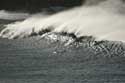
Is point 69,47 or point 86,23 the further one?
point 86,23

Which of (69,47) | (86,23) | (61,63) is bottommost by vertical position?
(61,63)

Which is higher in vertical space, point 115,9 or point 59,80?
point 115,9

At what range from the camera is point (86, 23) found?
24.7 meters

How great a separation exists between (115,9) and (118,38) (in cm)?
527

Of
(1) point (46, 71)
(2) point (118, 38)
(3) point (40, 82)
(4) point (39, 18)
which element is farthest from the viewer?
(4) point (39, 18)

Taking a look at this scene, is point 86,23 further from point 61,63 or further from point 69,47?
point 61,63

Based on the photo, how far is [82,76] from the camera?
15859 mm

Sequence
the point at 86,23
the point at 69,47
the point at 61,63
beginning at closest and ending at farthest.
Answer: the point at 61,63 < the point at 69,47 < the point at 86,23

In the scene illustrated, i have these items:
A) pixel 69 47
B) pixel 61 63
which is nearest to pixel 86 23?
pixel 69 47

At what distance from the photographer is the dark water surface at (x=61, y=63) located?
1573 centimetres

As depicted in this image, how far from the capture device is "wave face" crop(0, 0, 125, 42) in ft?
74.9

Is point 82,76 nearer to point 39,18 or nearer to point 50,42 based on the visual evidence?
point 50,42

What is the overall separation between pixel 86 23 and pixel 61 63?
6823 mm

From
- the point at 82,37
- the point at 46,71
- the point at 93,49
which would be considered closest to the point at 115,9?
the point at 82,37
